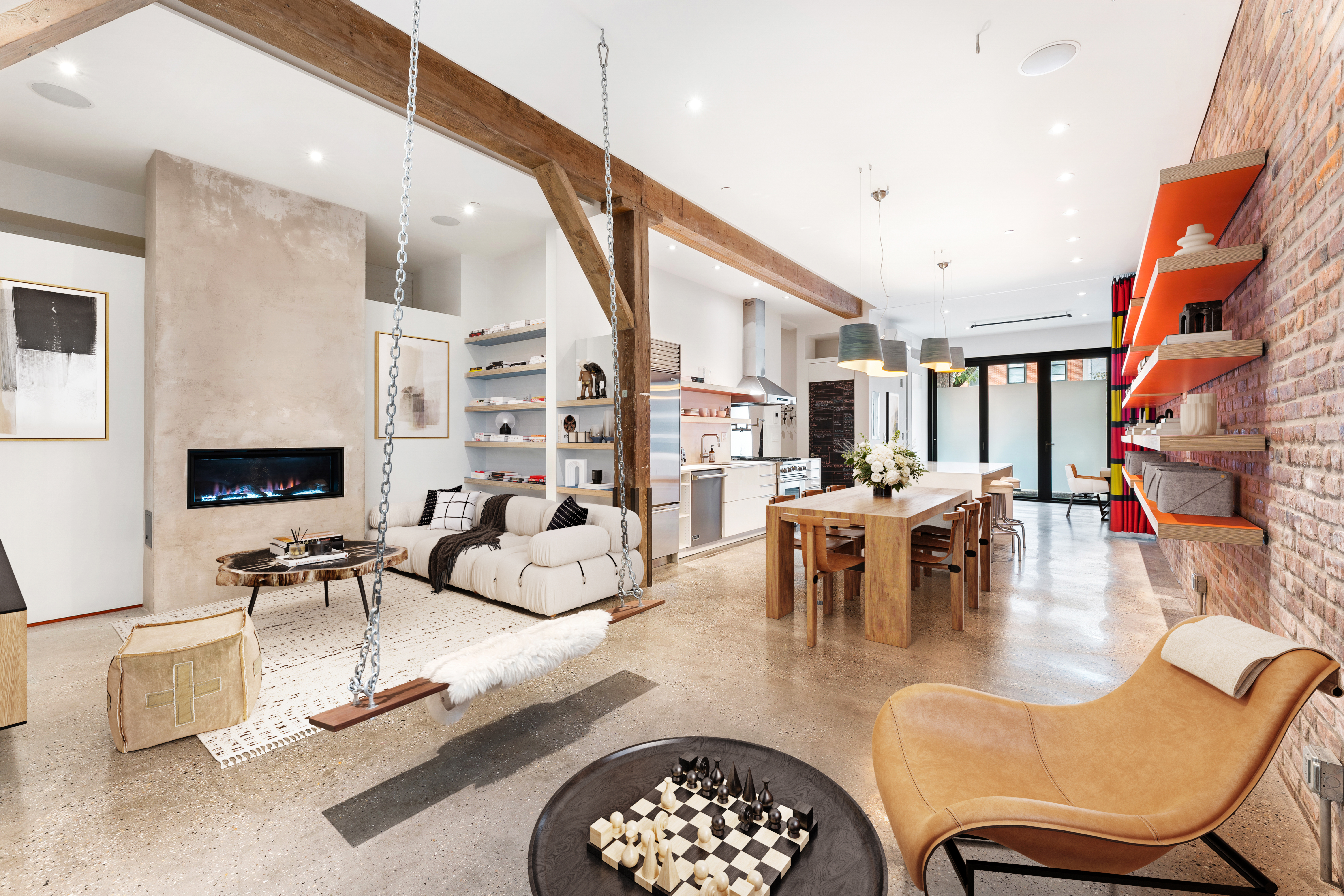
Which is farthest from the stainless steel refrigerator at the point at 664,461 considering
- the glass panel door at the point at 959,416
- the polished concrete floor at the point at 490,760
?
the glass panel door at the point at 959,416

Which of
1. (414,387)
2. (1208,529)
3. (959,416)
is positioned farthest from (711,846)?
(959,416)

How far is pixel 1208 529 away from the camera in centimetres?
221

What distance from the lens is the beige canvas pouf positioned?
86.7 inches

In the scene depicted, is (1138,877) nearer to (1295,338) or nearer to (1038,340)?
(1295,338)

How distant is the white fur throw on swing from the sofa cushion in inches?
56.1

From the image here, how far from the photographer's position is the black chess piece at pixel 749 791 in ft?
4.36

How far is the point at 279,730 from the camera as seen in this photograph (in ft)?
7.84

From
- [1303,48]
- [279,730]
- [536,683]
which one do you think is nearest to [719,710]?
[536,683]

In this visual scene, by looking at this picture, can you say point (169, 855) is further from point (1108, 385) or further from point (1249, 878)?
point (1108, 385)

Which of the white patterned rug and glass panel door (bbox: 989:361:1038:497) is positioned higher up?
glass panel door (bbox: 989:361:1038:497)

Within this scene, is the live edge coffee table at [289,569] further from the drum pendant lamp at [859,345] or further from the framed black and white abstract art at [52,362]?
the drum pendant lamp at [859,345]

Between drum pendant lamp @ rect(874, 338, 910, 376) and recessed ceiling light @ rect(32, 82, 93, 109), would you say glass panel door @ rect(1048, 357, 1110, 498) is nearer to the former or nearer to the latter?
drum pendant lamp @ rect(874, 338, 910, 376)

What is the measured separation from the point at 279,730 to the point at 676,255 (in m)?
5.36

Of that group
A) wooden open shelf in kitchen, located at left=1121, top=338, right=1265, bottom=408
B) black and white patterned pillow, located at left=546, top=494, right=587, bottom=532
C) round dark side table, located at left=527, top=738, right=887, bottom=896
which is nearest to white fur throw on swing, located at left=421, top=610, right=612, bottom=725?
round dark side table, located at left=527, top=738, right=887, bottom=896
